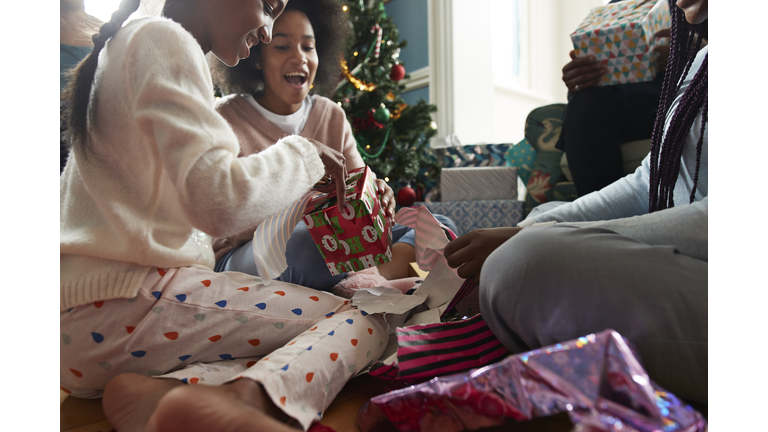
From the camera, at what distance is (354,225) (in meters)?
0.66

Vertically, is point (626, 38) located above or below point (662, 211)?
above

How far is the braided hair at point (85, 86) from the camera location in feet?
1.53

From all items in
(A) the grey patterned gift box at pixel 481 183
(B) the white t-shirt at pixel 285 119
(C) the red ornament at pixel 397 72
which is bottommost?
Answer: (A) the grey patterned gift box at pixel 481 183

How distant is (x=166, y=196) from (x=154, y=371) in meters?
0.22

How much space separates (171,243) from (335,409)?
0.30 m

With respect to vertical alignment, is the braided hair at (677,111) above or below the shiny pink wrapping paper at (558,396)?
above

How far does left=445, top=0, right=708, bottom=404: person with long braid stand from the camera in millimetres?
366

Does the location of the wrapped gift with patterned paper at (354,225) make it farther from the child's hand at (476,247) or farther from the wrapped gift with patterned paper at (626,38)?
the wrapped gift with patterned paper at (626,38)

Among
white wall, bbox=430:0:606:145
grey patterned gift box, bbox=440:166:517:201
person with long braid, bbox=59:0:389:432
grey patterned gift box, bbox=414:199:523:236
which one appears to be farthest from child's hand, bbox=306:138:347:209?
white wall, bbox=430:0:606:145

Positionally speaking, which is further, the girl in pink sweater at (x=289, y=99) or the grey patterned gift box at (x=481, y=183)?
the grey patterned gift box at (x=481, y=183)

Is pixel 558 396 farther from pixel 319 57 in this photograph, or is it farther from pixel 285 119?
pixel 319 57

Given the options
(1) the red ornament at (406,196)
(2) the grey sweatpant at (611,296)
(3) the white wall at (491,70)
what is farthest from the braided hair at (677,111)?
(3) the white wall at (491,70)

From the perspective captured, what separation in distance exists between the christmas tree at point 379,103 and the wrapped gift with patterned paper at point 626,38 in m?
1.10

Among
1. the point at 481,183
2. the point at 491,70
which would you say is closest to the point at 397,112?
the point at 481,183
